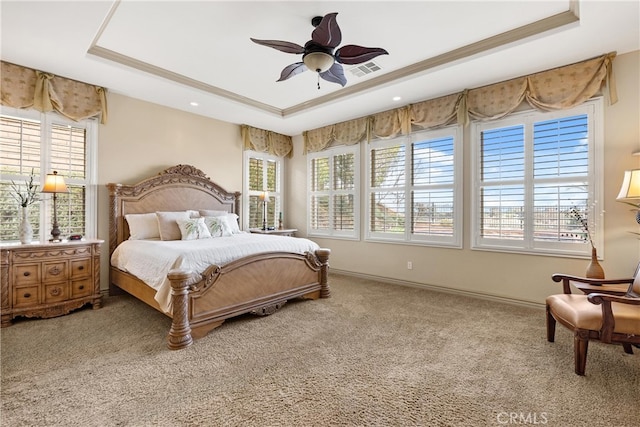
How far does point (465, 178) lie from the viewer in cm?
407

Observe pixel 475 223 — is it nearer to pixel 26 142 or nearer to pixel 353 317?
pixel 353 317

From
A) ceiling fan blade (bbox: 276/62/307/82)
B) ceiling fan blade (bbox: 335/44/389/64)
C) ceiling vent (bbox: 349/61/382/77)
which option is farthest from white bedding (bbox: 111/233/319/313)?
ceiling vent (bbox: 349/61/382/77)

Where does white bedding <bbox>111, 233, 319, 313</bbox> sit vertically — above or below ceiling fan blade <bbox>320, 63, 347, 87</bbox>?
below

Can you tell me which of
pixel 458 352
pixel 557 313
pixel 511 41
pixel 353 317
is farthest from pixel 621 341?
pixel 511 41

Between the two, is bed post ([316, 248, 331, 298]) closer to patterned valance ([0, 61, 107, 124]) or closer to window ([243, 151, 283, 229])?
window ([243, 151, 283, 229])

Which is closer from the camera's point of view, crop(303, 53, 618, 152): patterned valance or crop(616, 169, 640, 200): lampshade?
crop(616, 169, 640, 200): lampshade

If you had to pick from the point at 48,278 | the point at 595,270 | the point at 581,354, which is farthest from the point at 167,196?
the point at 595,270

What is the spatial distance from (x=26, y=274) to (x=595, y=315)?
197 inches

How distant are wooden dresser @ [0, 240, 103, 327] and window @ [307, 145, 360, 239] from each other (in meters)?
3.60

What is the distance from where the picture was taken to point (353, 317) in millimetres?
3213

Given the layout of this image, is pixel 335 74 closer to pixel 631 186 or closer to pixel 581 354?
pixel 631 186

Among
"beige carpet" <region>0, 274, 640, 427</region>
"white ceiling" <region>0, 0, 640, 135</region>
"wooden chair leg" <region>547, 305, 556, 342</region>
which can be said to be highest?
"white ceiling" <region>0, 0, 640, 135</region>

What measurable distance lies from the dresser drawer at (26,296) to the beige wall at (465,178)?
88 centimetres

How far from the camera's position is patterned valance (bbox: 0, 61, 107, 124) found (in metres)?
3.30
